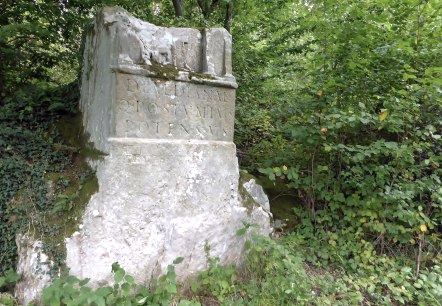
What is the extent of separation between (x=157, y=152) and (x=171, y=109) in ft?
1.35

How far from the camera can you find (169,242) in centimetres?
287

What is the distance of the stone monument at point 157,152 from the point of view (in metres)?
2.59

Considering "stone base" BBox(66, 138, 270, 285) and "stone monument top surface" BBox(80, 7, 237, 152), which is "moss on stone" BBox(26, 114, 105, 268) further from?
"stone monument top surface" BBox(80, 7, 237, 152)

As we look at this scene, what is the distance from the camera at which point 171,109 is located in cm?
285

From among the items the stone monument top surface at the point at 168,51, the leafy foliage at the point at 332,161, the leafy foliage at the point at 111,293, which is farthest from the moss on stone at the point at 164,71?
the leafy foliage at the point at 111,293

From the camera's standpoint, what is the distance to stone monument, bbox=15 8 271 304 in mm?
2592

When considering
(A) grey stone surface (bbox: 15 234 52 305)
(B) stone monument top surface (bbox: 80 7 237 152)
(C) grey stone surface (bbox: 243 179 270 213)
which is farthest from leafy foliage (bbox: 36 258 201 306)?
(C) grey stone surface (bbox: 243 179 270 213)

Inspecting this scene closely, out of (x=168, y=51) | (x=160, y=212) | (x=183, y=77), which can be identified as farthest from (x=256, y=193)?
(x=168, y=51)

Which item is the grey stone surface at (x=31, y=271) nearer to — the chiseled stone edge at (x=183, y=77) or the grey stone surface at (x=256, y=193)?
the chiseled stone edge at (x=183, y=77)

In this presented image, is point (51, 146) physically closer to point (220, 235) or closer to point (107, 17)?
point (107, 17)

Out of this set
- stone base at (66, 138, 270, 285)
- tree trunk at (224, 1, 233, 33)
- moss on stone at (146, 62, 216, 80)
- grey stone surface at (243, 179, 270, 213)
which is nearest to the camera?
stone base at (66, 138, 270, 285)

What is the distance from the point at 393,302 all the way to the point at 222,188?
196 centimetres

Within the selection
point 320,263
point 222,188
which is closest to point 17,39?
point 222,188

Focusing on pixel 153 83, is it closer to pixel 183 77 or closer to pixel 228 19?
pixel 183 77
